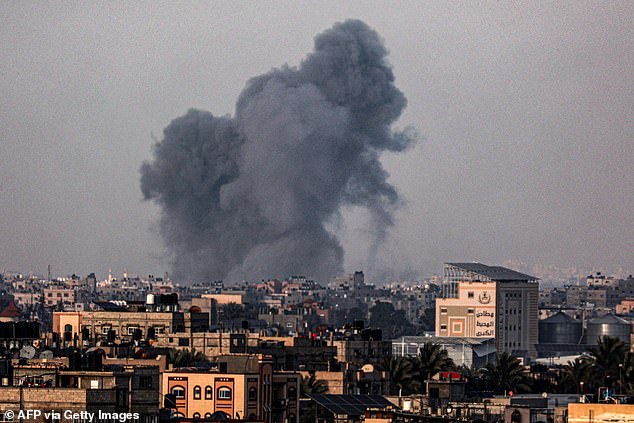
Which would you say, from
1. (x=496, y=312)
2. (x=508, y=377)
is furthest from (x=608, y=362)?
(x=496, y=312)

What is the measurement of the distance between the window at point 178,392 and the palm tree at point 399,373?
82.3 ft

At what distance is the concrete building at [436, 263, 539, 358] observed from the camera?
16462 centimetres

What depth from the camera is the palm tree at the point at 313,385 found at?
2512 inches

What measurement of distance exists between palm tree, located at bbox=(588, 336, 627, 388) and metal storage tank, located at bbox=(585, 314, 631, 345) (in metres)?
72.0

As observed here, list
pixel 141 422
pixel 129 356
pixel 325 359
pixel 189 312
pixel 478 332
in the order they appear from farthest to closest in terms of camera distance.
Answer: pixel 478 332 → pixel 189 312 → pixel 325 359 → pixel 129 356 → pixel 141 422

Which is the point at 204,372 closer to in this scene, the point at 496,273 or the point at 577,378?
the point at 577,378

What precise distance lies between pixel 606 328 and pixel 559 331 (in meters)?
7.63

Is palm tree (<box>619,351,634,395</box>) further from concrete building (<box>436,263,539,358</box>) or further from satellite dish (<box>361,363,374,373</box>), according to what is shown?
concrete building (<box>436,263,539,358</box>)

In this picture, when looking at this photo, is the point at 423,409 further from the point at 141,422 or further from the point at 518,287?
the point at 518,287

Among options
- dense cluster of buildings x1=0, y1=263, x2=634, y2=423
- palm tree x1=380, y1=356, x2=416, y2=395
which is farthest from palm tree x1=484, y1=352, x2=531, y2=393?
palm tree x1=380, y1=356, x2=416, y2=395

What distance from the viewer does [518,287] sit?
173 m

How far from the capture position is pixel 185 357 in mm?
74000

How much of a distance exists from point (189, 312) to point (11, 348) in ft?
104

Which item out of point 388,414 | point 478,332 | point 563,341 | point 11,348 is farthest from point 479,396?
point 563,341
